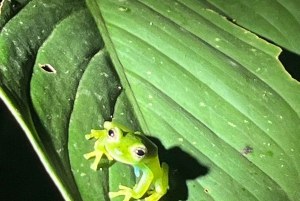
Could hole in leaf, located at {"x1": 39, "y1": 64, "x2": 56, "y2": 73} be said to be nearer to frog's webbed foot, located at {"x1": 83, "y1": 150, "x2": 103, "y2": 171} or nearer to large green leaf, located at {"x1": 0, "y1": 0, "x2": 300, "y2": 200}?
large green leaf, located at {"x1": 0, "y1": 0, "x2": 300, "y2": 200}

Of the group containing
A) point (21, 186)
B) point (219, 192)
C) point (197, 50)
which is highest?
point (197, 50)

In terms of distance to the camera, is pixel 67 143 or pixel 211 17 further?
pixel 211 17

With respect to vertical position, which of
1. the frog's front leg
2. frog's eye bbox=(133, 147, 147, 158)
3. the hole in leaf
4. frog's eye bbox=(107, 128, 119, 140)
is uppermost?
the hole in leaf

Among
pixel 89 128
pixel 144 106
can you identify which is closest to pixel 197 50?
pixel 144 106

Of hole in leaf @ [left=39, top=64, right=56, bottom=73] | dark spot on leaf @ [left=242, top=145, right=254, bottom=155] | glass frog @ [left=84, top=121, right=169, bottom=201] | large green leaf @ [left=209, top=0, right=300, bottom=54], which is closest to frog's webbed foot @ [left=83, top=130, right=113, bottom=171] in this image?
glass frog @ [left=84, top=121, right=169, bottom=201]

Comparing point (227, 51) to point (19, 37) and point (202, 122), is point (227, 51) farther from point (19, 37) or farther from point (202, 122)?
point (19, 37)

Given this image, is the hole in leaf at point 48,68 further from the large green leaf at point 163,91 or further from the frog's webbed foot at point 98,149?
the frog's webbed foot at point 98,149
